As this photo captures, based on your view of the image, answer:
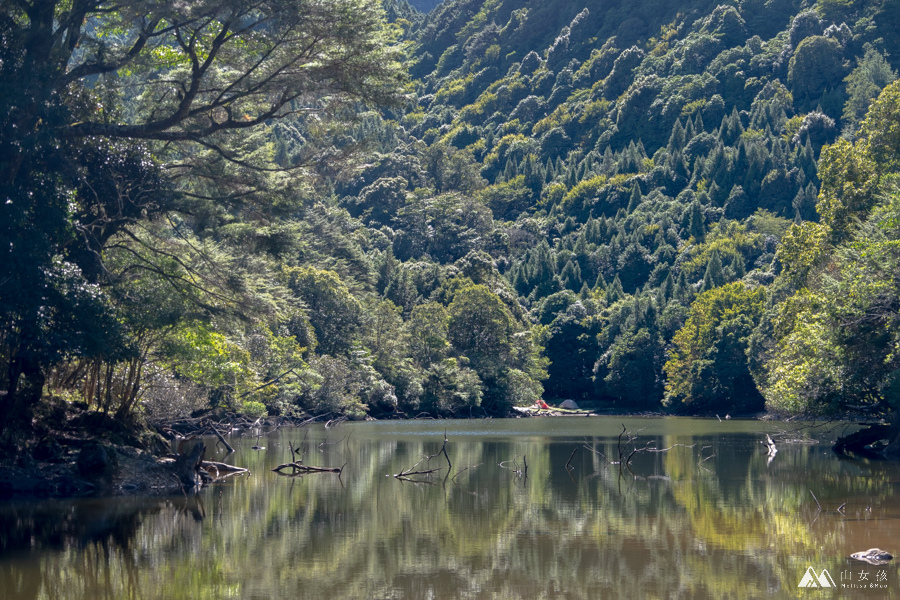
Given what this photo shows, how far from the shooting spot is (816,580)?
12.9 m

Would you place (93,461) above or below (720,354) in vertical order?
below

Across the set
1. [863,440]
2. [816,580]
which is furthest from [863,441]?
[816,580]

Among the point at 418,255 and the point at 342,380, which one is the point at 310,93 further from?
the point at 418,255

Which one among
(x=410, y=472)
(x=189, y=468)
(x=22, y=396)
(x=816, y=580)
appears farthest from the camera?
(x=410, y=472)

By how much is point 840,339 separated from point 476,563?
19.9 metres

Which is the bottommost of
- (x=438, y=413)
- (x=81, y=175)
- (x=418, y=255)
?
(x=438, y=413)

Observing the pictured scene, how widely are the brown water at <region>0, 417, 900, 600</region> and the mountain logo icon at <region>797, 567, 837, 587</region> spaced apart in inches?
6.3

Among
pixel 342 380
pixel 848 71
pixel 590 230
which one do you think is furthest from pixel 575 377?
pixel 848 71

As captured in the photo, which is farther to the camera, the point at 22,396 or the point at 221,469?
the point at 221,469

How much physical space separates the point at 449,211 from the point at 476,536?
99.3m

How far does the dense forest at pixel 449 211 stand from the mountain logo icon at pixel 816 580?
14055mm

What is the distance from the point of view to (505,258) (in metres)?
120

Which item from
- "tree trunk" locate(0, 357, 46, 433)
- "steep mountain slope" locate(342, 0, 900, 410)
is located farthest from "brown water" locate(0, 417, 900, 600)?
"steep mountain slope" locate(342, 0, 900, 410)

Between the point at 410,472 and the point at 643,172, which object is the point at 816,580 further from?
the point at 643,172
